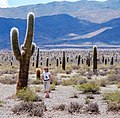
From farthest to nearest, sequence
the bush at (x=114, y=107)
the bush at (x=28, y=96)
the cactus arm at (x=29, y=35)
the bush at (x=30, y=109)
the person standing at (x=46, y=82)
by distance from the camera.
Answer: the cactus arm at (x=29, y=35) → the person standing at (x=46, y=82) → the bush at (x=28, y=96) → the bush at (x=114, y=107) → the bush at (x=30, y=109)

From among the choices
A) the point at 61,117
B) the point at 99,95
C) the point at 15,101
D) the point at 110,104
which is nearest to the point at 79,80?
the point at 99,95

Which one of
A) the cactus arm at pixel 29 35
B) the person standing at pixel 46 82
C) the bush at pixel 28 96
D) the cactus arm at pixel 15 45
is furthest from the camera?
the cactus arm at pixel 29 35

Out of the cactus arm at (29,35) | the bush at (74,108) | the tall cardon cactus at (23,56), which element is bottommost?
the bush at (74,108)

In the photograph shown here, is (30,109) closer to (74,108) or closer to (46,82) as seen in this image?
(74,108)

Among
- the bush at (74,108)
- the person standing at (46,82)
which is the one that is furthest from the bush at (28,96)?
the bush at (74,108)

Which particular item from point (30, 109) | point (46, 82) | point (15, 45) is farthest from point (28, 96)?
point (15, 45)

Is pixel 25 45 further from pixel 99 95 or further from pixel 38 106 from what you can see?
pixel 38 106

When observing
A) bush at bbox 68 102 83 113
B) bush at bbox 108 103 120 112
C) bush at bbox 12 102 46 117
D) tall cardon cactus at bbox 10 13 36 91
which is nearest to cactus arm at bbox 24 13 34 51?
tall cardon cactus at bbox 10 13 36 91

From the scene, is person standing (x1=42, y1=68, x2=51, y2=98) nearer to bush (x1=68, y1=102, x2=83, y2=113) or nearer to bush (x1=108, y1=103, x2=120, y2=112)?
bush (x1=68, y1=102, x2=83, y2=113)

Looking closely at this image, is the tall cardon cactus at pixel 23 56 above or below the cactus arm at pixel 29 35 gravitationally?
below

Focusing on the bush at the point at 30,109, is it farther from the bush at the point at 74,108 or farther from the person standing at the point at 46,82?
the person standing at the point at 46,82

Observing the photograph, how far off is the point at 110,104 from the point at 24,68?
5.88 m

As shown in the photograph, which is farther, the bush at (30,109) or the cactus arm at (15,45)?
the cactus arm at (15,45)

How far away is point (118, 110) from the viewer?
1686 centimetres
